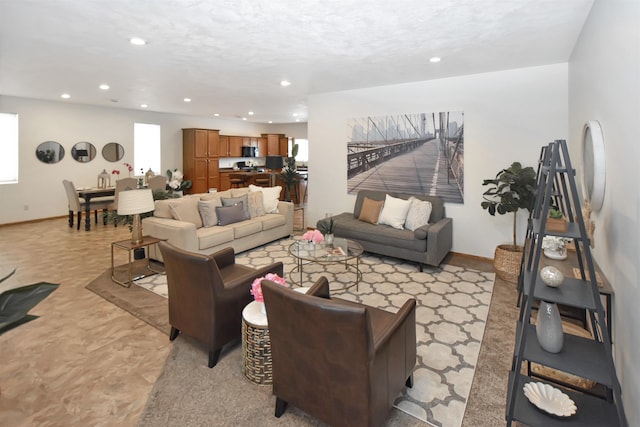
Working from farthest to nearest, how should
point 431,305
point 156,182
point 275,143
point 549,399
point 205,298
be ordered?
point 275,143
point 156,182
point 431,305
point 205,298
point 549,399

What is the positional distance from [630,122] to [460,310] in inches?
80.1

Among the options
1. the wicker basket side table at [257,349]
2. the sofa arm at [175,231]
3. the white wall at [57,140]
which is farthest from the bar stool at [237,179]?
the wicker basket side table at [257,349]

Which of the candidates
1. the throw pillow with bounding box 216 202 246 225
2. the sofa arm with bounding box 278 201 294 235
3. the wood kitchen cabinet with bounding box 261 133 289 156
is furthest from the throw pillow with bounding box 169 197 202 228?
the wood kitchen cabinet with bounding box 261 133 289 156

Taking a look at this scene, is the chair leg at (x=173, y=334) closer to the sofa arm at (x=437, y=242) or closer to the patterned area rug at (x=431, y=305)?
the patterned area rug at (x=431, y=305)

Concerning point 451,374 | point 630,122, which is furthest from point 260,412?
point 630,122

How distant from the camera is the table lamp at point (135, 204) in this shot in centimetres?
354

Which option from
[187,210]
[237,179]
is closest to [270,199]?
[187,210]

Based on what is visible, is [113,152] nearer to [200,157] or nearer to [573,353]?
[200,157]

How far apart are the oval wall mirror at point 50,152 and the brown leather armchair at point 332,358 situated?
779 centimetres

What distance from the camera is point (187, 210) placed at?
455 centimetres

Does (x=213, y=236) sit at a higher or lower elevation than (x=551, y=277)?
lower

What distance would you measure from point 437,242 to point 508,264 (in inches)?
31.0

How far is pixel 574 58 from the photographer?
3428mm

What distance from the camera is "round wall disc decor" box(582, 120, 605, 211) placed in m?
2.13
